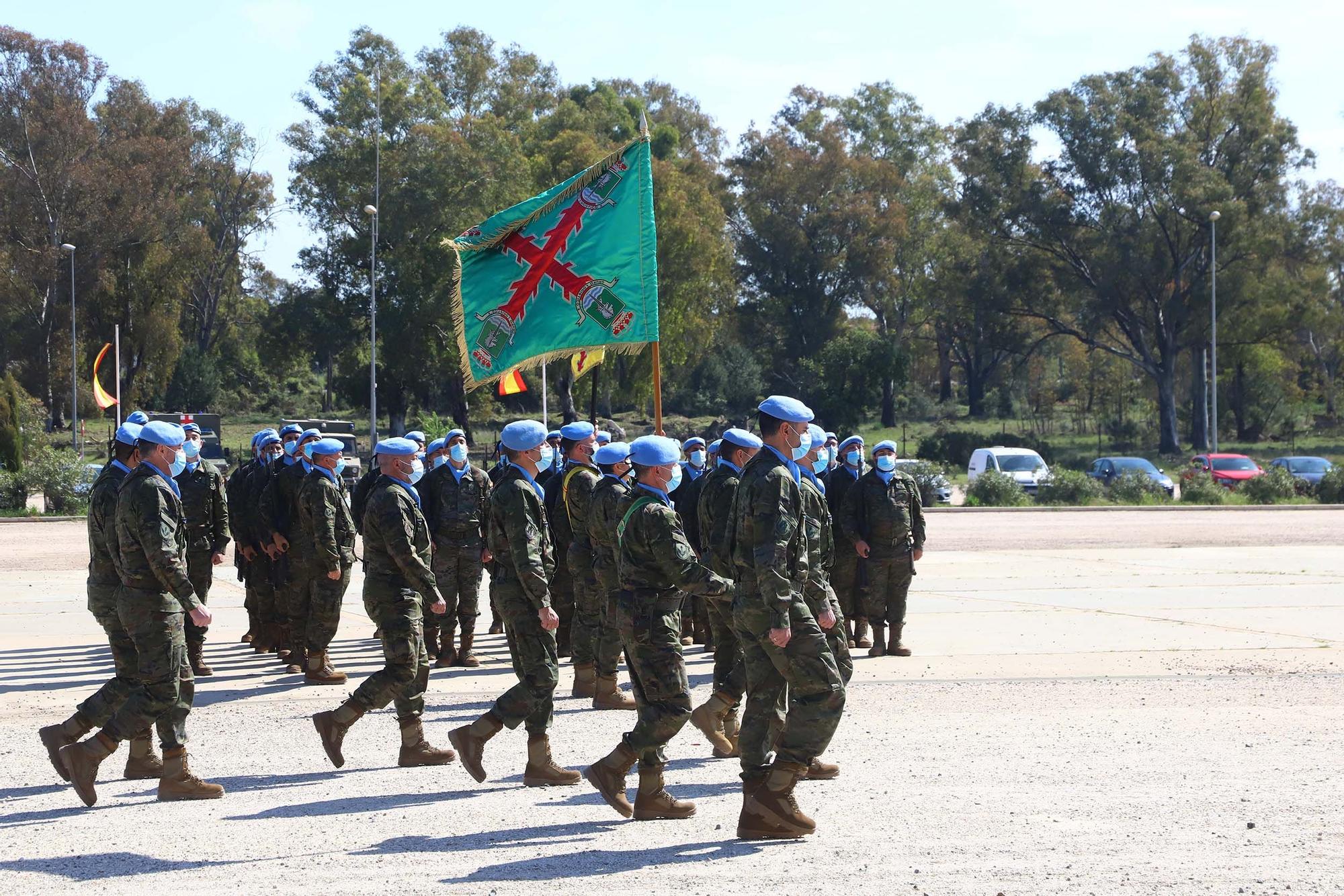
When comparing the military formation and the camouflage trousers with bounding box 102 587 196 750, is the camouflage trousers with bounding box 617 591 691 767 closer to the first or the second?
the military formation

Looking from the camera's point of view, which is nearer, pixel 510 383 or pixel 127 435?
pixel 127 435

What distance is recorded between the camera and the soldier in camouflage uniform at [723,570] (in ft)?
25.7

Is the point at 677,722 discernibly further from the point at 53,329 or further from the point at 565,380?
the point at 53,329

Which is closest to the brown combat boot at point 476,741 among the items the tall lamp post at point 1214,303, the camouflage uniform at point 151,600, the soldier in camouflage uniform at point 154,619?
the soldier in camouflage uniform at point 154,619

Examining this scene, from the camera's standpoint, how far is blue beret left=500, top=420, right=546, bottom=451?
27.3 feet

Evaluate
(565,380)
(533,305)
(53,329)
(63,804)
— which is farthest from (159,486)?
(53,329)

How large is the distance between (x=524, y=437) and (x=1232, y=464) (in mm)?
38763

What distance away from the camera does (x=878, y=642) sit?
41.8 ft

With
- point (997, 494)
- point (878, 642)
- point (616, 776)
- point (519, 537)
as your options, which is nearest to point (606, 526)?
point (519, 537)

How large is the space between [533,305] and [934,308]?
62774mm

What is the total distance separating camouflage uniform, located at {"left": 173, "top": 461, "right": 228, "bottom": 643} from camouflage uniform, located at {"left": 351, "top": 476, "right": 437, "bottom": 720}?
4.46m

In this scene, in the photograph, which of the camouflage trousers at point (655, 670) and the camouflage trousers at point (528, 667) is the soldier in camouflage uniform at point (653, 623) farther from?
the camouflage trousers at point (528, 667)

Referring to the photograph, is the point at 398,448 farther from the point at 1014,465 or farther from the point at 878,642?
the point at 1014,465

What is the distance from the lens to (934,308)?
2891 inches
